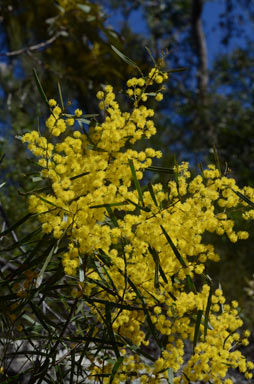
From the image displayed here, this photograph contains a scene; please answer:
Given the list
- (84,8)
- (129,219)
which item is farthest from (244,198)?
(84,8)

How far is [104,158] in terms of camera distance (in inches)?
38.5

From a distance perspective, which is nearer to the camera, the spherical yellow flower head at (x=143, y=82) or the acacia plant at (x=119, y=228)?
the acacia plant at (x=119, y=228)

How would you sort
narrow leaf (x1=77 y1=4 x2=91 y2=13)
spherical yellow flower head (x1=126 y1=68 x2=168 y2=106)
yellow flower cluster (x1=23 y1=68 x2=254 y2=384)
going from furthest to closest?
narrow leaf (x1=77 y1=4 x2=91 y2=13) → spherical yellow flower head (x1=126 y1=68 x2=168 y2=106) → yellow flower cluster (x1=23 y1=68 x2=254 y2=384)

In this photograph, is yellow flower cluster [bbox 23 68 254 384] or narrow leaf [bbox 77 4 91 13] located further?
narrow leaf [bbox 77 4 91 13]

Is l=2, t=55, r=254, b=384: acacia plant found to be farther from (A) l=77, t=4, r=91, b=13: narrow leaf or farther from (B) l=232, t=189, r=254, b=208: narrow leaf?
(A) l=77, t=4, r=91, b=13: narrow leaf


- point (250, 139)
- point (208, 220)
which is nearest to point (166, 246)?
point (208, 220)

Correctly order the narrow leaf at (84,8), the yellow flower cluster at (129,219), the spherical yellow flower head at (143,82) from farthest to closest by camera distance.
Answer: the narrow leaf at (84,8) → the spherical yellow flower head at (143,82) → the yellow flower cluster at (129,219)

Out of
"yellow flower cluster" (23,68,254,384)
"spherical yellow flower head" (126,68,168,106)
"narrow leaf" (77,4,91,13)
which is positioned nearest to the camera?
"yellow flower cluster" (23,68,254,384)

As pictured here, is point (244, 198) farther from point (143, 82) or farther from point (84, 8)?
point (84, 8)

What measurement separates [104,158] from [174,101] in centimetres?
561

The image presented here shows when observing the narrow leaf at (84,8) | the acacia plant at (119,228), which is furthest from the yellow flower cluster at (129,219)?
the narrow leaf at (84,8)

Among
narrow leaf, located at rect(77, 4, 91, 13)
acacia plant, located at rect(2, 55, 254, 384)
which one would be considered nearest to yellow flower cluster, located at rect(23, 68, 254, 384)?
acacia plant, located at rect(2, 55, 254, 384)

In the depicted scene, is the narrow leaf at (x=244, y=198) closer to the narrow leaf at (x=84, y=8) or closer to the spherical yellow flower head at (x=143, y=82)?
the spherical yellow flower head at (x=143, y=82)

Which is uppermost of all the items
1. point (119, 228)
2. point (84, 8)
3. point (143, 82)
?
point (84, 8)
